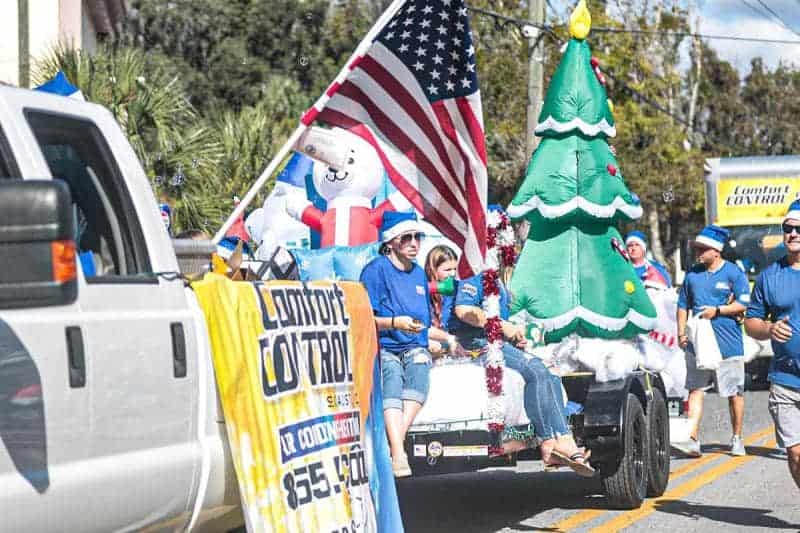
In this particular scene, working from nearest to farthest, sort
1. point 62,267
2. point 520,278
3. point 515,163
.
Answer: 1. point 62,267
2. point 520,278
3. point 515,163

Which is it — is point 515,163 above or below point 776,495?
above

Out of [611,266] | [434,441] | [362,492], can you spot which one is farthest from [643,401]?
[362,492]

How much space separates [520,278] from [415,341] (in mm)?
3486

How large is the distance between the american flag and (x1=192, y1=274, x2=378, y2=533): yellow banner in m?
2.39

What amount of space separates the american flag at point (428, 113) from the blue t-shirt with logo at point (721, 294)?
17.5 ft

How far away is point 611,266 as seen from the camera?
40.5 ft

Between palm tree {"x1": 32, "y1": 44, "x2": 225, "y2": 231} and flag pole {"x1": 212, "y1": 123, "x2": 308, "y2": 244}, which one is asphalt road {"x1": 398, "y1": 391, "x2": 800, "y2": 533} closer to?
flag pole {"x1": 212, "y1": 123, "x2": 308, "y2": 244}

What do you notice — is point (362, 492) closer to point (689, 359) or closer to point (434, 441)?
point (434, 441)

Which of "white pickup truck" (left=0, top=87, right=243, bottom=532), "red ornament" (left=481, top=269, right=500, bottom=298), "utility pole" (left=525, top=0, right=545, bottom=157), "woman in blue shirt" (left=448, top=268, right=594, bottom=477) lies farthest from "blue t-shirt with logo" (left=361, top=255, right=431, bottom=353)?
"utility pole" (left=525, top=0, right=545, bottom=157)

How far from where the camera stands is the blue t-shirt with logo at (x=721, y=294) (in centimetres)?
1419

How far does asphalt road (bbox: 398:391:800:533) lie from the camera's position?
1003cm

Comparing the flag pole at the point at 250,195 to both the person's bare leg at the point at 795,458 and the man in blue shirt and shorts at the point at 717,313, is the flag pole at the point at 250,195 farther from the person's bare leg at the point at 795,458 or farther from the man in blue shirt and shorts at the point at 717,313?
the man in blue shirt and shorts at the point at 717,313

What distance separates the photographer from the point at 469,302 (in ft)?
31.4

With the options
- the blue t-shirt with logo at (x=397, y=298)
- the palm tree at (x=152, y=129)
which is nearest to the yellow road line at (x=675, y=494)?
the blue t-shirt with logo at (x=397, y=298)
